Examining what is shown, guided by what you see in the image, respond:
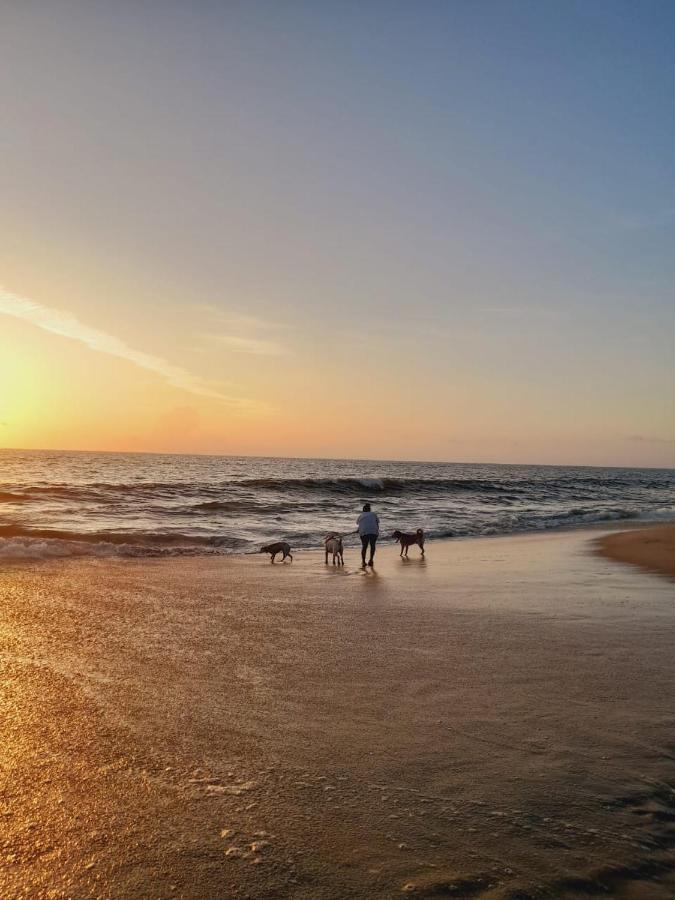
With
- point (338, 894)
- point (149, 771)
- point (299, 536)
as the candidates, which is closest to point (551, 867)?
Result: point (338, 894)

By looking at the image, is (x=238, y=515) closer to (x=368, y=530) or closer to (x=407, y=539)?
(x=407, y=539)

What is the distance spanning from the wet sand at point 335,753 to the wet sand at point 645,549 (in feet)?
22.2

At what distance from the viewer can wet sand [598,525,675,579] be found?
50.2 ft

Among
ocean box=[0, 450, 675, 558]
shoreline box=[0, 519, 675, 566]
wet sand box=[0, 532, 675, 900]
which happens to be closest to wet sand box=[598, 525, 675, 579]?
shoreline box=[0, 519, 675, 566]

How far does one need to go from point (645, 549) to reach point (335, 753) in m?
16.4

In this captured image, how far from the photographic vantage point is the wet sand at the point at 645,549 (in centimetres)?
1530

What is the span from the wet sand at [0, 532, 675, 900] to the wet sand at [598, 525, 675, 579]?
22.2 ft

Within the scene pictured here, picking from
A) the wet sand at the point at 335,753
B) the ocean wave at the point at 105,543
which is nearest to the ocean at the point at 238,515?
the ocean wave at the point at 105,543

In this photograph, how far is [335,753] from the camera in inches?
177

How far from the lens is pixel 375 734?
486 cm

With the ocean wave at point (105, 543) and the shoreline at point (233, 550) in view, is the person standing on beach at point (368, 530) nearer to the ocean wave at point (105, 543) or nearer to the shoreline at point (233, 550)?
the shoreline at point (233, 550)

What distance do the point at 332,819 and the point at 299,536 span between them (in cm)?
2065

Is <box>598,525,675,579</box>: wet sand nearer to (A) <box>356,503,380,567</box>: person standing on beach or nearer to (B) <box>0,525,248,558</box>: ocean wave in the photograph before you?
(A) <box>356,503,380,567</box>: person standing on beach

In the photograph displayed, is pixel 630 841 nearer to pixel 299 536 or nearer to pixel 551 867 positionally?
pixel 551 867
